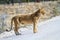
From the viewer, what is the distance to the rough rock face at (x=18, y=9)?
1866mm

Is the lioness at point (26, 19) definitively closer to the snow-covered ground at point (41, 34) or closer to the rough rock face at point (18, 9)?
the snow-covered ground at point (41, 34)

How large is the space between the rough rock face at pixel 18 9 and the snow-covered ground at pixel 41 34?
16 centimetres

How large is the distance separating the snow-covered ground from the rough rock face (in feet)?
0.53

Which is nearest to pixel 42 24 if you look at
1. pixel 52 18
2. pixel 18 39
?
pixel 52 18

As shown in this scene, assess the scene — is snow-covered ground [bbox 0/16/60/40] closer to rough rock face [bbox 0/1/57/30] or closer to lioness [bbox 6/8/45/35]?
lioness [bbox 6/8/45/35]

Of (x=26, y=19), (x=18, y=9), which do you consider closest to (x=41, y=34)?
(x=26, y=19)

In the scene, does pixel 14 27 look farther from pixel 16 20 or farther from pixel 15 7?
pixel 15 7

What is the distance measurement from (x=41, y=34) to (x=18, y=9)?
441mm

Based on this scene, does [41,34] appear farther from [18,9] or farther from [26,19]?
[18,9]

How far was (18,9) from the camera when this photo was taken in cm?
196

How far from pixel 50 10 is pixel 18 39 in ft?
2.43

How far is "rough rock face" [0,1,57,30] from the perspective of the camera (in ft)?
6.12

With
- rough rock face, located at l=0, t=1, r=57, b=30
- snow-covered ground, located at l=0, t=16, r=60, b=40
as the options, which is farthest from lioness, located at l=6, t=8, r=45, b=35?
rough rock face, located at l=0, t=1, r=57, b=30

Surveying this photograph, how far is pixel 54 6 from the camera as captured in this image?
7.15 ft
